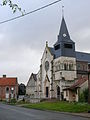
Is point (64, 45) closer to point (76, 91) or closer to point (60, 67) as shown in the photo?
point (60, 67)

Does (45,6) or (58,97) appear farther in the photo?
(58,97)

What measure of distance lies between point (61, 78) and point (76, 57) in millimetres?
10887

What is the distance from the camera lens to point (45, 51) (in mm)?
81062

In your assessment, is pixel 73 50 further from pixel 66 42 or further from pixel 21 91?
pixel 21 91

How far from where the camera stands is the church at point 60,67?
7206cm

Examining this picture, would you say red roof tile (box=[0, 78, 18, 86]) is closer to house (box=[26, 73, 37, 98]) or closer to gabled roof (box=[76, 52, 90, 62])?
house (box=[26, 73, 37, 98])

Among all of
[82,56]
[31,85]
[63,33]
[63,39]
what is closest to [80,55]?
[82,56]

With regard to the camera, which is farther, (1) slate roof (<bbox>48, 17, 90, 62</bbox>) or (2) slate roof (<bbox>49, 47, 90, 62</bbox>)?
(2) slate roof (<bbox>49, 47, 90, 62</bbox>)

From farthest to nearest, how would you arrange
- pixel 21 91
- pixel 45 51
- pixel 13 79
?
pixel 21 91 < pixel 13 79 < pixel 45 51

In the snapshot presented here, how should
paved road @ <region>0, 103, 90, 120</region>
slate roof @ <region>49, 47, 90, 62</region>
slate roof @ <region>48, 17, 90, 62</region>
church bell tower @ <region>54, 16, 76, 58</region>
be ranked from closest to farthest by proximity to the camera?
paved road @ <region>0, 103, 90, 120</region>, church bell tower @ <region>54, 16, 76, 58</region>, slate roof @ <region>48, 17, 90, 62</region>, slate roof @ <region>49, 47, 90, 62</region>

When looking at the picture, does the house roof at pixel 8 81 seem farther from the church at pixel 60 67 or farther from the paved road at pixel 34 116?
the paved road at pixel 34 116

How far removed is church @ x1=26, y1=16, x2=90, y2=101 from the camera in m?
72.1

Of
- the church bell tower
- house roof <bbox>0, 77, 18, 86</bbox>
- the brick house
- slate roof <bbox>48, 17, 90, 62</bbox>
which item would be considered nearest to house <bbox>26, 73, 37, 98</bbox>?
the brick house

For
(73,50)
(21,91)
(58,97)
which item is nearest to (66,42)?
(73,50)
